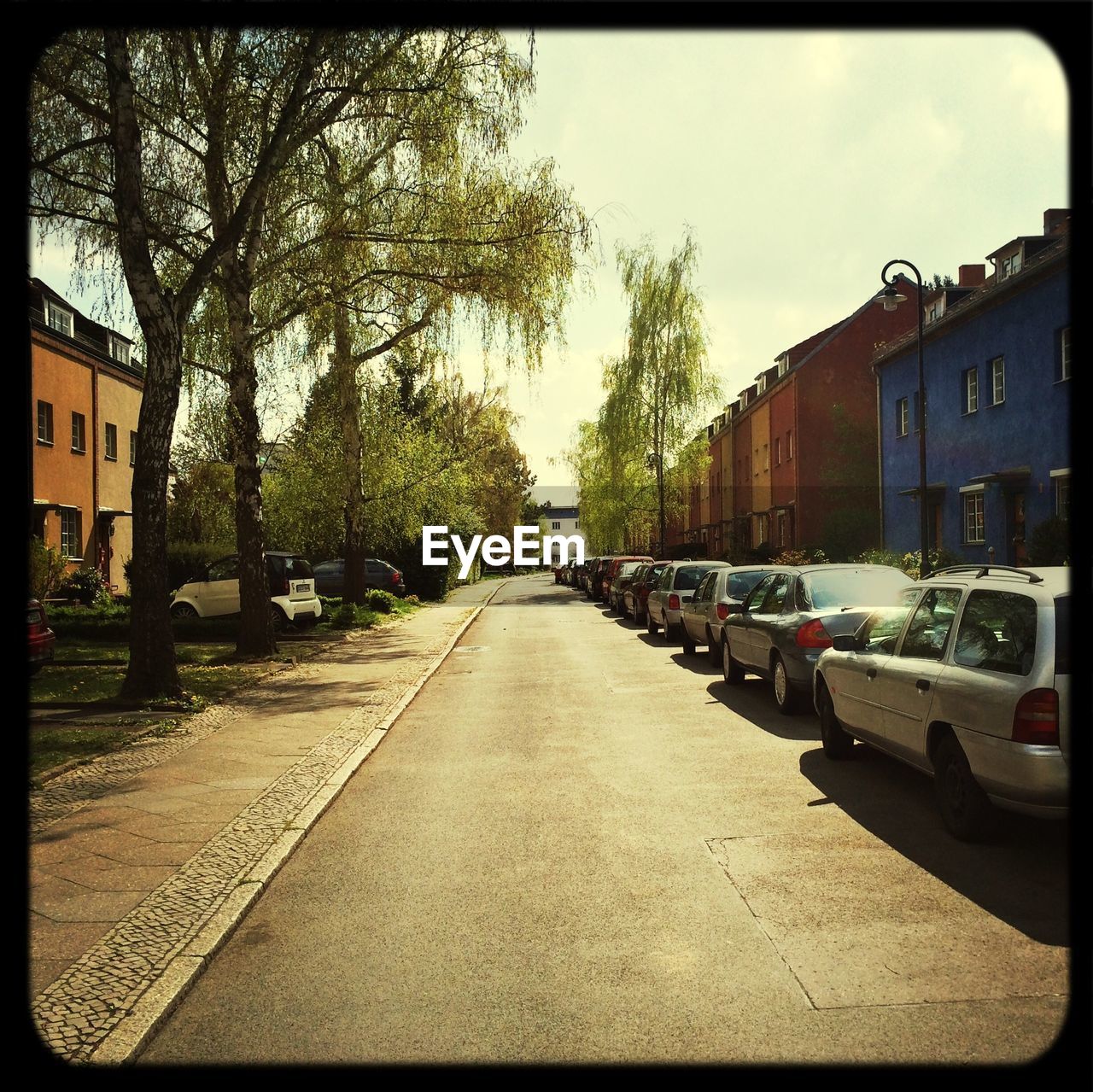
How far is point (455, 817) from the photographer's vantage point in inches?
280

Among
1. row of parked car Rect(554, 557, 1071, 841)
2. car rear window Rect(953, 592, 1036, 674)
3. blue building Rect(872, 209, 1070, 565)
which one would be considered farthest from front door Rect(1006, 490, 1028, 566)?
car rear window Rect(953, 592, 1036, 674)

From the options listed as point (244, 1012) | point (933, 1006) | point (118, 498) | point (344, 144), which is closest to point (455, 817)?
point (244, 1012)

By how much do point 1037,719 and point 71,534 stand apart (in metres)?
30.5

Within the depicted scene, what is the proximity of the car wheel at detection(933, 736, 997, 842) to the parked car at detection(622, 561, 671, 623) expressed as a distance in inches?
700

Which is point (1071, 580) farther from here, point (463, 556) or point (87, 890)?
point (463, 556)

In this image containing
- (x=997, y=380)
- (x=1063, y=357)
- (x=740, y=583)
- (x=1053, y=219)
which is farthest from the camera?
(x=1053, y=219)

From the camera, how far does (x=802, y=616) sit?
1126cm

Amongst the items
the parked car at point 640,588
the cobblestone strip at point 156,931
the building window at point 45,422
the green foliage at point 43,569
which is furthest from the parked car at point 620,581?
the cobblestone strip at point 156,931

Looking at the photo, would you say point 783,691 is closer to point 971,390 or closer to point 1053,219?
point 971,390

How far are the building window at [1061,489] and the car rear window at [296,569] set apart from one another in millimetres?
14905

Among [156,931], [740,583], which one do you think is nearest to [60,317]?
[740,583]

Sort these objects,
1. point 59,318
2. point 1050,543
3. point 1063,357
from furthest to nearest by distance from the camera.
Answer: point 59,318 → point 1063,357 → point 1050,543

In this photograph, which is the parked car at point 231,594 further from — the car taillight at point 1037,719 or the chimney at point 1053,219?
the chimney at point 1053,219

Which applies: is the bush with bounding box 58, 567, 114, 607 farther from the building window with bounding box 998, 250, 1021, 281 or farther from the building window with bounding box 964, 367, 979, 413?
the building window with bounding box 998, 250, 1021, 281
